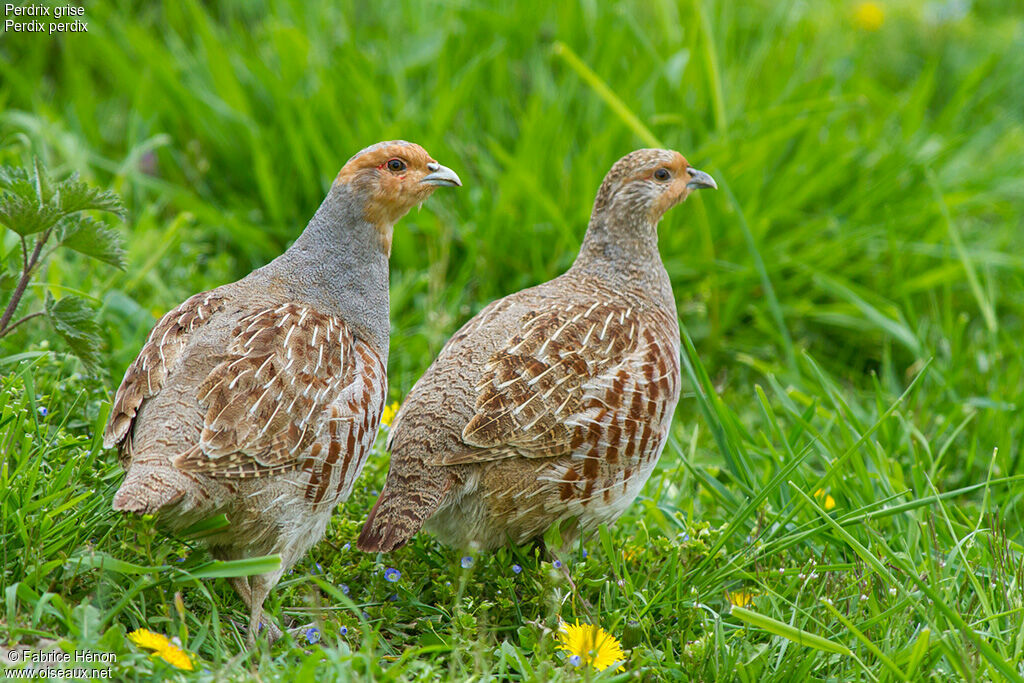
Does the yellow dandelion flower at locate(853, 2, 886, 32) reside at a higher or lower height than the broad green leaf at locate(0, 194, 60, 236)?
lower

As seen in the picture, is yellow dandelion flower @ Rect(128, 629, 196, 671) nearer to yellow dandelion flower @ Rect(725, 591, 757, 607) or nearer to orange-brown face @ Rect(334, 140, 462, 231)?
orange-brown face @ Rect(334, 140, 462, 231)

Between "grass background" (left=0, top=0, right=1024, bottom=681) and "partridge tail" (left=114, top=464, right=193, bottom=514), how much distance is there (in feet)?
0.41

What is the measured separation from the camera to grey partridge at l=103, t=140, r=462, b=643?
2.89 m

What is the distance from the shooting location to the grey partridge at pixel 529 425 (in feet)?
11.1

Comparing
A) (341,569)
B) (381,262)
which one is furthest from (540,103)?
(341,569)

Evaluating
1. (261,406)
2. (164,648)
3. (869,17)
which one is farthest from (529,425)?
(869,17)

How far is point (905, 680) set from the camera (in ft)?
9.12

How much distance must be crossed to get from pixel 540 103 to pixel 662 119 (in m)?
0.68

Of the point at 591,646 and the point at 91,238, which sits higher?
the point at 91,238

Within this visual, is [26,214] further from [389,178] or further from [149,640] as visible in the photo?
[149,640]

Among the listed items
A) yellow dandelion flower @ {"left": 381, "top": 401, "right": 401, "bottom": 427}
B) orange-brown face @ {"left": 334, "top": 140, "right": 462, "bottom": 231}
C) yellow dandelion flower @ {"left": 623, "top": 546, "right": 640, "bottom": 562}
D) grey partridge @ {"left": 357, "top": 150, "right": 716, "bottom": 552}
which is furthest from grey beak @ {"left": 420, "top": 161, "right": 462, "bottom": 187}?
yellow dandelion flower @ {"left": 623, "top": 546, "right": 640, "bottom": 562}

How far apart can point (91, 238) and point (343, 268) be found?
77cm

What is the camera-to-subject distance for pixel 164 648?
2.62 meters

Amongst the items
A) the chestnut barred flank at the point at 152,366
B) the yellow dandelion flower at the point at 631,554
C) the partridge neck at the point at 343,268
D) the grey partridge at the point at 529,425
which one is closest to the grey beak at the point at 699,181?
the grey partridge at the point at 529,425
